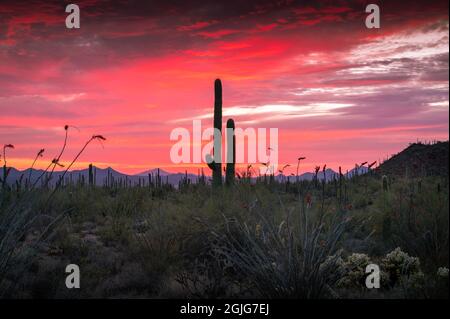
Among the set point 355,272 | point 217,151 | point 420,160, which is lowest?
point 355,272

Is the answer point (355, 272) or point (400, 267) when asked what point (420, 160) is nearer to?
point (400, 267)

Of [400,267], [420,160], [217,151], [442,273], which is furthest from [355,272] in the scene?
[420,160]

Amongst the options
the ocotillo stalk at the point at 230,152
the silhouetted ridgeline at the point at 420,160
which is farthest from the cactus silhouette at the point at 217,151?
the silhouetted ridgeline at the point at 420,160

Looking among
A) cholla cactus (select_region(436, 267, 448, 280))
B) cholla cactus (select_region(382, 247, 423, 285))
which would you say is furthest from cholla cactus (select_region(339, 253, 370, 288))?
cholla cactus (select_region(436, 267, 448, 280))

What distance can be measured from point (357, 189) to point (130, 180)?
9.13 metres

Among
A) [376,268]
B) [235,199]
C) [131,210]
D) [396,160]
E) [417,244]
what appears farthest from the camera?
[396,160]

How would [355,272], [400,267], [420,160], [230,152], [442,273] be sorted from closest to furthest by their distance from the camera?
[442,273]
[355,272]
[400,267]
[230,152]
[420,160]

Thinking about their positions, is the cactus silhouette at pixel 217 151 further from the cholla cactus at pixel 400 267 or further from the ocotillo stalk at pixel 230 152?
the cholla cactus at pixel 400 267

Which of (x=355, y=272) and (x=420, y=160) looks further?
(x=420, y=160)

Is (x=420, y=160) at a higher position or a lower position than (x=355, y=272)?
higher

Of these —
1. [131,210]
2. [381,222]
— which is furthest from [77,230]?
[381,222]

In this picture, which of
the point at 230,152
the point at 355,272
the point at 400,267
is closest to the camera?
the point at 355,272

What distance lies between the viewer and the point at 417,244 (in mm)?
8586
